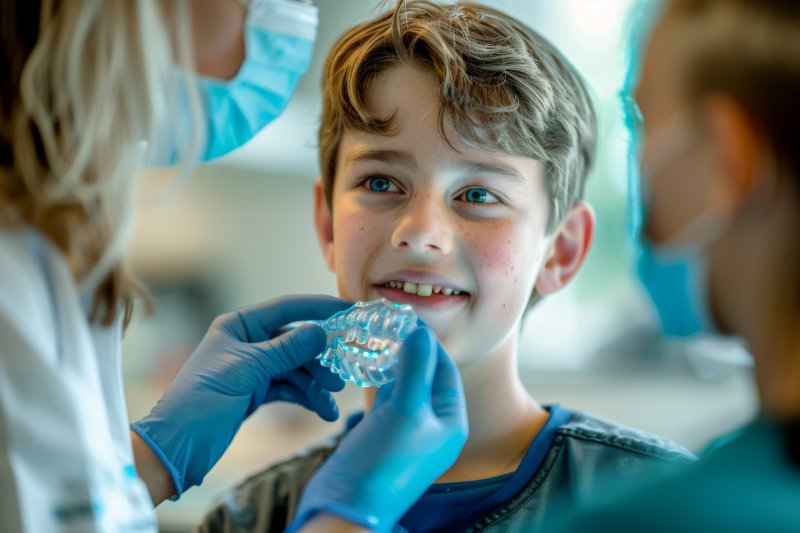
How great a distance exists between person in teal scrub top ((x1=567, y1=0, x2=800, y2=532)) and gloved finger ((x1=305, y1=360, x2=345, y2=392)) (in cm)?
60

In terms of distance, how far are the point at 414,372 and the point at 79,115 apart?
0.48 m

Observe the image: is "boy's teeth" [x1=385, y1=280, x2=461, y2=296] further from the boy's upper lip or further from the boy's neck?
the boy's neck

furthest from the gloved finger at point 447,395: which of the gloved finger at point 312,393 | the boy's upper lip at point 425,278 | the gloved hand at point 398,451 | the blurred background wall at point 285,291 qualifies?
the blurred background wall at point 285,291

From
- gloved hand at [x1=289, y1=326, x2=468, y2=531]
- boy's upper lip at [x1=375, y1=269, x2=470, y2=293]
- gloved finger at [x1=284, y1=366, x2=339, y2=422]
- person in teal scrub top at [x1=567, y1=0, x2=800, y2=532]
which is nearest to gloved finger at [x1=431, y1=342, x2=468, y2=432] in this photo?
gloved hand at [x1=289, y1=326, x2=468, y2=531]

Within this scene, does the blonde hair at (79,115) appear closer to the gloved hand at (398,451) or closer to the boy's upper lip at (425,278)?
the gloved hand at (398,451)

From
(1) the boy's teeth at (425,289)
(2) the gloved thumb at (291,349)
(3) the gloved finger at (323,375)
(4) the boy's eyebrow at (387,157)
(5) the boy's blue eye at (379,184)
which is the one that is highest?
(4) the boy's eyebrow at (387,157)

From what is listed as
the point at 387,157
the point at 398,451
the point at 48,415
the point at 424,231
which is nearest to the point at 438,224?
the point at 424,231

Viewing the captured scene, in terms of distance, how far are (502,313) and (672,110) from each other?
1.59ft

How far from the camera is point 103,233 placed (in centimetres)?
84

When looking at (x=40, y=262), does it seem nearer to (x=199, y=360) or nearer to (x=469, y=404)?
(x=199, y=360)

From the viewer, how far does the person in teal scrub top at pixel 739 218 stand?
0.77 m

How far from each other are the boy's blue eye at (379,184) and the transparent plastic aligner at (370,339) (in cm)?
18

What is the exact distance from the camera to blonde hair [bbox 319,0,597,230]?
122 cm

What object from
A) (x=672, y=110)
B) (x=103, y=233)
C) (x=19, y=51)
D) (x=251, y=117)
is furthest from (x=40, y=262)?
(x=672, y=110)
